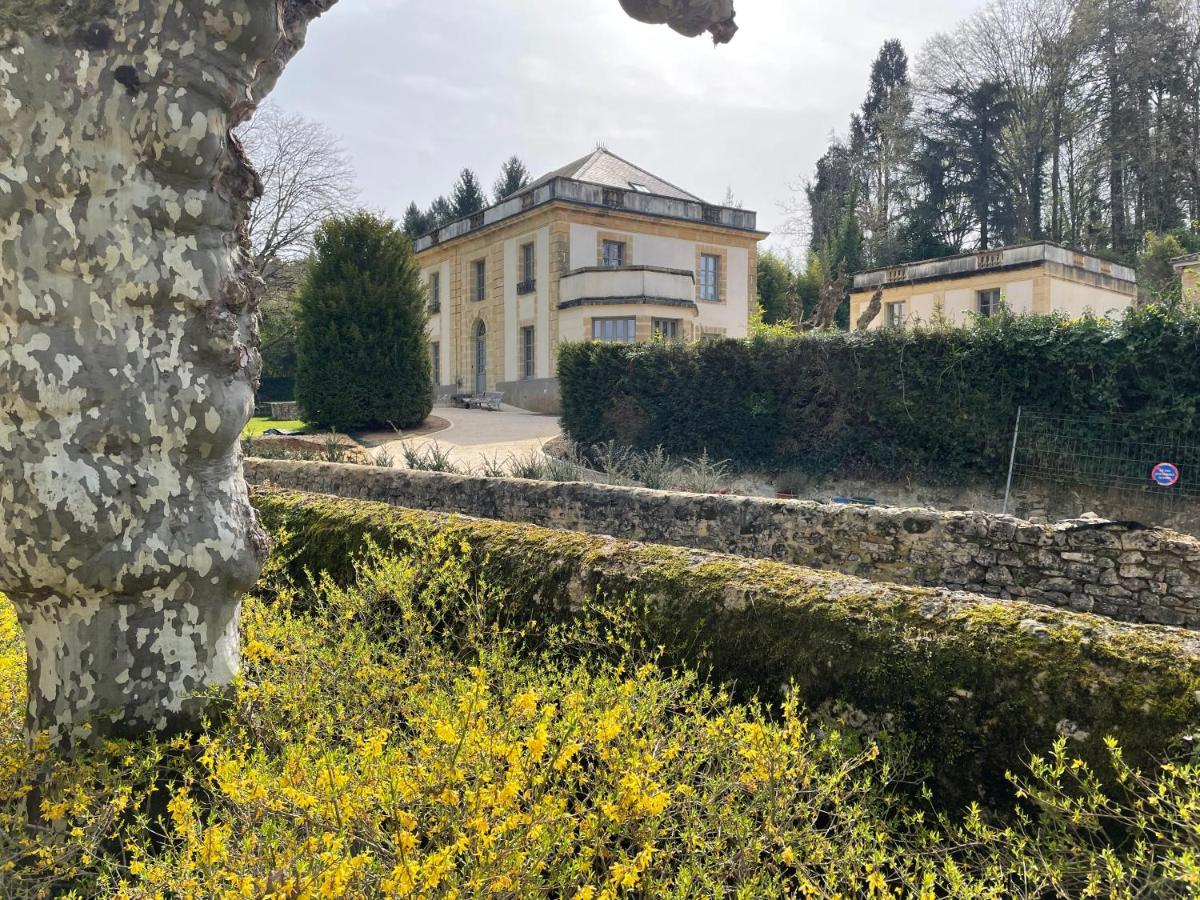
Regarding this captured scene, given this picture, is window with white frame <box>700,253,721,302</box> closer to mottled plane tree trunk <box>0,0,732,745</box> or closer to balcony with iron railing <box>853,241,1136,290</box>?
balcony with iron railing <box>853,241,1136,290</box>

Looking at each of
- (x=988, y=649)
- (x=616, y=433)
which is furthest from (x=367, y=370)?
(x=988, y=649)

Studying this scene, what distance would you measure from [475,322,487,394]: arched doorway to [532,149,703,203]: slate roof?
5840mm

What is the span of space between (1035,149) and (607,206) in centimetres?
2081

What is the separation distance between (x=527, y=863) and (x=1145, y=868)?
137 centimetres

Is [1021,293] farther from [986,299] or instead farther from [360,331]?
[360,331]

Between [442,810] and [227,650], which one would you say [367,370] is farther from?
[442,810]

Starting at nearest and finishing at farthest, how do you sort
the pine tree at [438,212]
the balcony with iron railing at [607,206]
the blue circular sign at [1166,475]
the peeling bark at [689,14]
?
1. the peeling bark at [689,14]
2. the blue circular sign at [1166,475]
3. the balcony with iron railing at [607,206]
4. the pine tree at [438,212]

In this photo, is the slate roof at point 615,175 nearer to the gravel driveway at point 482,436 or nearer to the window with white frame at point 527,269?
the window with white frame at point 527,269

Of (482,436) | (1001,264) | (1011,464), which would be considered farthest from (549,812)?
(1001,264)

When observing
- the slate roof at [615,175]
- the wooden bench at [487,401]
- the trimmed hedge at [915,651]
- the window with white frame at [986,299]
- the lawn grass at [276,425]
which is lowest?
the trimmed hedge at [915,651]

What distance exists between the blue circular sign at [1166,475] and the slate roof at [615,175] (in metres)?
20.4

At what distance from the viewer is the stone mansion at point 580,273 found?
24734 millimetres

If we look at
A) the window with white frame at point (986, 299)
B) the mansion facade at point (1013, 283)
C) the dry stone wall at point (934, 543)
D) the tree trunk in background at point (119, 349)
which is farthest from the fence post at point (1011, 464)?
the window with white frame at point (986, 299)

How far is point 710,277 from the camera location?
28562mm
